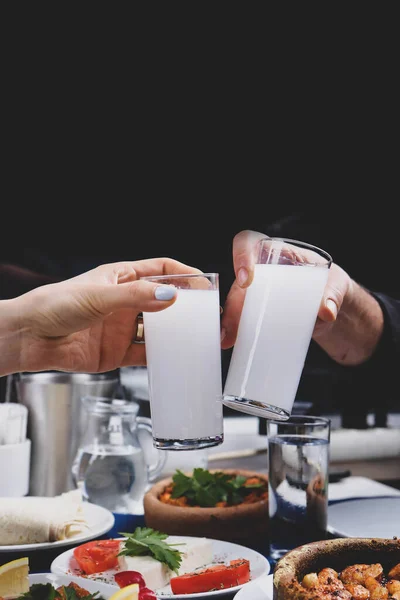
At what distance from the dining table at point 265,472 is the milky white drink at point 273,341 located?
33cm

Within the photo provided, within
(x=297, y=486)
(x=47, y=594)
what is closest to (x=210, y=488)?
(x=297, y=486)

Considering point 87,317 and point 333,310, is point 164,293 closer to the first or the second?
point 87,317

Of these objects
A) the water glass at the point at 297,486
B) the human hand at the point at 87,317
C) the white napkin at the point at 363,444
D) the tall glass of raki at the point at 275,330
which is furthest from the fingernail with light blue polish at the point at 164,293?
the white napkin at the point at 363,444

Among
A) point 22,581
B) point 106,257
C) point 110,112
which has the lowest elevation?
point 22,581

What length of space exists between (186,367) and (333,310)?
36cm

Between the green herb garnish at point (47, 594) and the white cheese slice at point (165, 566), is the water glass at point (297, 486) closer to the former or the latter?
the white cheese slice at point (165, 566)

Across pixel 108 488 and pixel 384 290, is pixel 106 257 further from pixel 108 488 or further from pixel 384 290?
pixel 384 290

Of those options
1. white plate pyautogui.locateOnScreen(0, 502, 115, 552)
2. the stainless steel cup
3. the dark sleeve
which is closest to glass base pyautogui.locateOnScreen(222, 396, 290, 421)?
white plate pyautogui.locateOnScreen(0, 502, 115, 552)

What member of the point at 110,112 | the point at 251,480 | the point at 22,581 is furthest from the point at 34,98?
the point at 251,480

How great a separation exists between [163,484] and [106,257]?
1.74 ft

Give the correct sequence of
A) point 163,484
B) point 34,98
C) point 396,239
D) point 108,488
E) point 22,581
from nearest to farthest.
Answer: point 22,581
point 34,98
point 163,484
point 108,488
point 396,239

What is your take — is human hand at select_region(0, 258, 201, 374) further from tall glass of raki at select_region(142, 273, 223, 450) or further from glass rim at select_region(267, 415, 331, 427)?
glass rim at select_region(267, 415, 331, 427)

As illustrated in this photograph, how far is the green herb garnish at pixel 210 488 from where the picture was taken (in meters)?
1.56

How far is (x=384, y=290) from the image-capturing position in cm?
242
